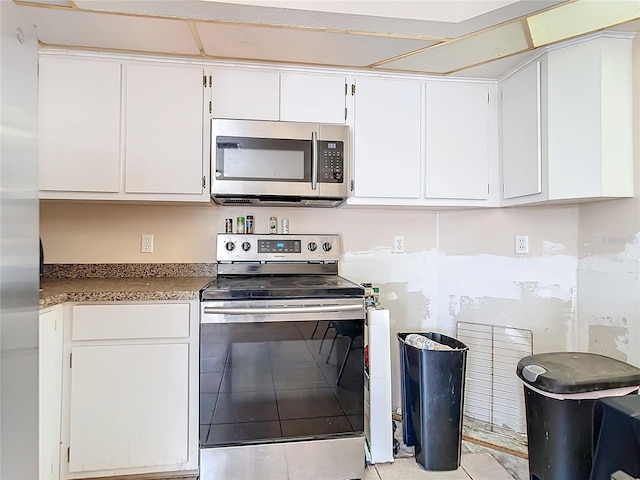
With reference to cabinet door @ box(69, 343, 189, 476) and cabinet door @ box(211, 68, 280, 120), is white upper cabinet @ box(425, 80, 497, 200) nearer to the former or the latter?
cabinet door @ box(211, 68, 280, 120)

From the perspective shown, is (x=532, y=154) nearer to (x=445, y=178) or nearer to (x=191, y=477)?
(x=445, y=178)

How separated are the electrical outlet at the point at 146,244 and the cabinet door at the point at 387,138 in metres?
1.32

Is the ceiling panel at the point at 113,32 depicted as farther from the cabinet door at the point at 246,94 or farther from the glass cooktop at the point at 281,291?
the glass cooktop at the point at 281,291

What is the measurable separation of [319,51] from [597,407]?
73.3 inches

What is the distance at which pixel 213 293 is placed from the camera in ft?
5.31

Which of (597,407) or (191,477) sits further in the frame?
(191,477)

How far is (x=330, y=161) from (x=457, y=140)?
802 mm

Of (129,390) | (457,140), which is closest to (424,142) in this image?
(457,140)

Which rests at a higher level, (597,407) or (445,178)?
(445,178)

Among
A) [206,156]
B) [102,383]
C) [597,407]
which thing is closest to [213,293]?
[102,383]

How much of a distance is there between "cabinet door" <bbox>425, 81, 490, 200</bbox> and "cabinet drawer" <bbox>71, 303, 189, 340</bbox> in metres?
Answer: 1.54

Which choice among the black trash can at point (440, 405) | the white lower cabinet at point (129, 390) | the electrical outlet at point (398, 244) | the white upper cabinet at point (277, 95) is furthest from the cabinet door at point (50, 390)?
the electrical outlet at point (398, 244)

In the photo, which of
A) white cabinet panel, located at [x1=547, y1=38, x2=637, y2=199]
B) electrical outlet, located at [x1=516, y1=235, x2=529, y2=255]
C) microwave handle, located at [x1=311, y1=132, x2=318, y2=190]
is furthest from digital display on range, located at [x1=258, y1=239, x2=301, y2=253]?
white cabinet panel, located at [x1=547, y1=38, x2=637, y2=199]

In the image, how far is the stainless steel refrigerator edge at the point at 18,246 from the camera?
1.49ft
